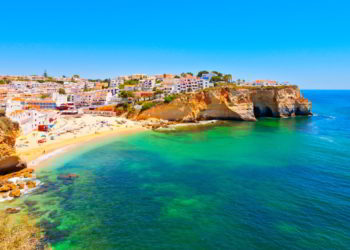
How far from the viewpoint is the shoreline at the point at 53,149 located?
29555mm

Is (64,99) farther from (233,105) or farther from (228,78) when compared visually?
(228,78)

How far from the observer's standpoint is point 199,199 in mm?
19547

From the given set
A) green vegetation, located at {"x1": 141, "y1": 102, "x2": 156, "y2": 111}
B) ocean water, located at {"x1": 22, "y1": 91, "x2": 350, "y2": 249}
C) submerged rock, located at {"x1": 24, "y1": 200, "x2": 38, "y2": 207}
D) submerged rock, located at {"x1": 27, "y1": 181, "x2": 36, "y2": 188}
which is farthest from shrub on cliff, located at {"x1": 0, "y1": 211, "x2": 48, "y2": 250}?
green vegetation, located at {"x1": 141, "y1": 102, "x2": 156, "y2": 111}

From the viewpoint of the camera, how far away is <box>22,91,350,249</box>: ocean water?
14.5 metres

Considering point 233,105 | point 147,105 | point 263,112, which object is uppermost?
point 233,105

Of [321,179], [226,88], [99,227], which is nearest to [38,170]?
[99,227]

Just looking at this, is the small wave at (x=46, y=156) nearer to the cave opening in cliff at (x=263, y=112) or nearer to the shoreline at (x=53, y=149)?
the shoreline at (x=53, y=149)

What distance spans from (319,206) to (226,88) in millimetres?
52684

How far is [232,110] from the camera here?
66.8 metres

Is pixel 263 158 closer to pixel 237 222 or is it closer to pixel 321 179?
pixel 321 179

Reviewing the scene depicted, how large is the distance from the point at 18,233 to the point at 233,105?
6108 centimetres

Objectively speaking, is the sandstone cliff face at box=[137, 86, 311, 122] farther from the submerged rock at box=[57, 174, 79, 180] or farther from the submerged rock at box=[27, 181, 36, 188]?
the submerged rock at box=[27, 181, 36, 188]

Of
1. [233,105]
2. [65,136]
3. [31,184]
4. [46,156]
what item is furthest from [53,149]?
[233,105]

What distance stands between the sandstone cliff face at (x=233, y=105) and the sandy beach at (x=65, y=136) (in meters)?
12.0
